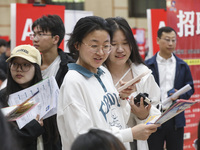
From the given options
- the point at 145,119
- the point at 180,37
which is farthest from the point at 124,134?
the point at 180,37

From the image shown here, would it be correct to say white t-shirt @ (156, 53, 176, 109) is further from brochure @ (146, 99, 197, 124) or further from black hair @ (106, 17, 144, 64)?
brochure @ (146, 99, 197, 124)

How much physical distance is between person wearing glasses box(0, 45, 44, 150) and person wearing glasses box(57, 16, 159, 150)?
53 cm

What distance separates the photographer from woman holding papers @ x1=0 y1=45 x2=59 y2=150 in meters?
2.36

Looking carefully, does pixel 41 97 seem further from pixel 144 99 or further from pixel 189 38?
pixel 189 38

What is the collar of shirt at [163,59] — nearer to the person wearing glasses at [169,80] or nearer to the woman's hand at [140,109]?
the person wearing glasses at [169,80]

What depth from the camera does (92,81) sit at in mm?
1991

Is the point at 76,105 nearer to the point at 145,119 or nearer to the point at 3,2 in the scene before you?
the point at 145,119

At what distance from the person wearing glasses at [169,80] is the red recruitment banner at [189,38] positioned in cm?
25

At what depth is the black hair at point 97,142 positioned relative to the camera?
1279 mm

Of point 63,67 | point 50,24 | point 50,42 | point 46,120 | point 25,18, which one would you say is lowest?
point 46,120

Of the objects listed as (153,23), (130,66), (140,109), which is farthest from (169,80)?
(140,109)

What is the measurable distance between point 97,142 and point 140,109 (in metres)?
1.10

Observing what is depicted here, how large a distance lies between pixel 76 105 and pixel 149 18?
381cm

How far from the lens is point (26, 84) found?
2.64 metres
